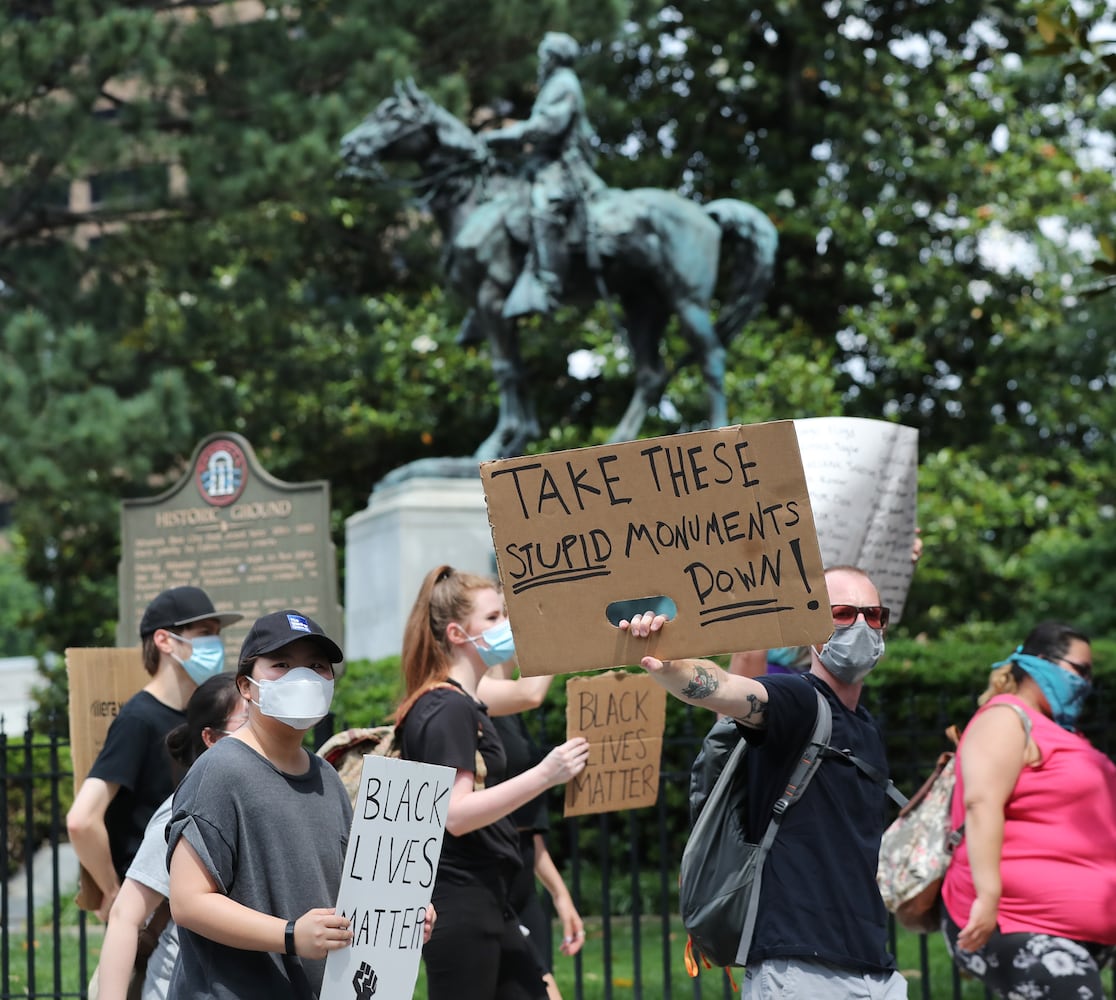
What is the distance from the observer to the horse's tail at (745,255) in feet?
47.1

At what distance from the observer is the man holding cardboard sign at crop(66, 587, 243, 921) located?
4.65 m

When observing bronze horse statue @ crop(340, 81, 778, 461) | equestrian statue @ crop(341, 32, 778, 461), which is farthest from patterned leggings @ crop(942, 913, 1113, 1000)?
bronze horse statue @ crop(340, 81, 778, 461)

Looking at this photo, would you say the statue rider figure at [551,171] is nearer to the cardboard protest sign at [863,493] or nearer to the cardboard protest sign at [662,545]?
the cardboard protest sign at [863,493]

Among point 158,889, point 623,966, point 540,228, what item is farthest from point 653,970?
point 540,228

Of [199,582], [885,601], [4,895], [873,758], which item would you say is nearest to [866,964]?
[873,758]

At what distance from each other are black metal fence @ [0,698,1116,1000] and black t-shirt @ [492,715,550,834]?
167cm

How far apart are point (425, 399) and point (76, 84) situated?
7.14 m

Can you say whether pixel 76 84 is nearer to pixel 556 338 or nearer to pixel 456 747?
pixel 556 338

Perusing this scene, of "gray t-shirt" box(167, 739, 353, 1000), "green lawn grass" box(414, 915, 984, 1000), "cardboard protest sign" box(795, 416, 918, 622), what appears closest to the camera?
"gray t-shirt" box(167, 739, 353, 1000)

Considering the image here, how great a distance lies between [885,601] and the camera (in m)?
5.54

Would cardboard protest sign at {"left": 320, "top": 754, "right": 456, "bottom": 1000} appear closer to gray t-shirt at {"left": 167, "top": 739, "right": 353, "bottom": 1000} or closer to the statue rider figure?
gray t-shirt at {"left": 167, "top": 739, "right": 353, "bottom": 1000}

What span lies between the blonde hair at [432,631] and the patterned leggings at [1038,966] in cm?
173

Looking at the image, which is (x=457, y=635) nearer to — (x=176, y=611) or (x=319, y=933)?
(x=176, y=611)

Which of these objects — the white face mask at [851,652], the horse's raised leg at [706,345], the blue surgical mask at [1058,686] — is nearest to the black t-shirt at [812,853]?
the white face mask at [851,652]
